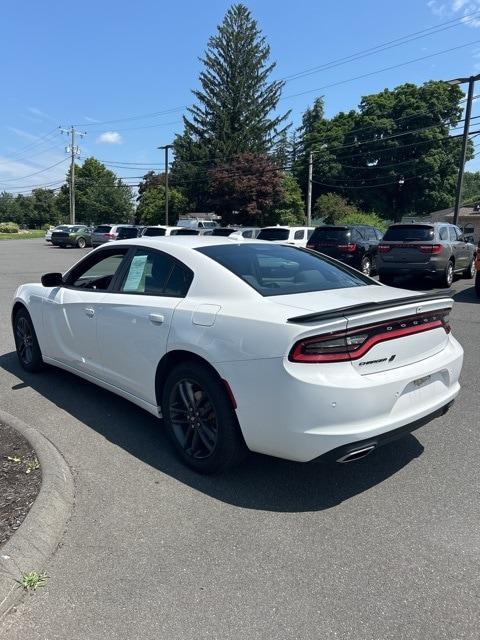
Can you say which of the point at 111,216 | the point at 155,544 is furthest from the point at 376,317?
the point at 111,216

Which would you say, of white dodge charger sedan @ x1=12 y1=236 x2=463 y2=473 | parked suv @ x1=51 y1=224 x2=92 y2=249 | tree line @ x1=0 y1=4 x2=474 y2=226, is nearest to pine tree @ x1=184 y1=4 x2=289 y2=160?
tree line @ x1=0 y1=4 x2=474 y2=226

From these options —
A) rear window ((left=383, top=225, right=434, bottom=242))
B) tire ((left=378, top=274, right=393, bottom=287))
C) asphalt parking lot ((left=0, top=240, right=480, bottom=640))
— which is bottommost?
asphalt parking lot ((left=0, top=240, right=480, bottom=640))

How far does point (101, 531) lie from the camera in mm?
2914

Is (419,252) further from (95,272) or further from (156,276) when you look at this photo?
(156,276)

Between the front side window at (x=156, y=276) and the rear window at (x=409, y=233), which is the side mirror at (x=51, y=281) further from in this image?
the rear window at (x=409, y=233)

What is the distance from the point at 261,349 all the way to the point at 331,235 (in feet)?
43.1

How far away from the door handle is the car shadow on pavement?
0.98m

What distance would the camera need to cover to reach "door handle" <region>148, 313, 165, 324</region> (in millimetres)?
3688

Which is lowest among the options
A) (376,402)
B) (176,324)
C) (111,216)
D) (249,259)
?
(376,402)

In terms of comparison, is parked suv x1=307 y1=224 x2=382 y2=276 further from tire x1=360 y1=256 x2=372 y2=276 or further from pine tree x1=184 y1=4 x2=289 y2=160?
pine tree x1=184 y1=4 x2=289 y2=160

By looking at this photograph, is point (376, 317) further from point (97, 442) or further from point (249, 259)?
point (97, 442)

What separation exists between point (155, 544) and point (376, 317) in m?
1.75

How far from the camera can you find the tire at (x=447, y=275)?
43.4 ft

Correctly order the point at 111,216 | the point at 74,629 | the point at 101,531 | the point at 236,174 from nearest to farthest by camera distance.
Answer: the point at 74,629, the point at 101,531, the point at 236,174, the point at 111,216
